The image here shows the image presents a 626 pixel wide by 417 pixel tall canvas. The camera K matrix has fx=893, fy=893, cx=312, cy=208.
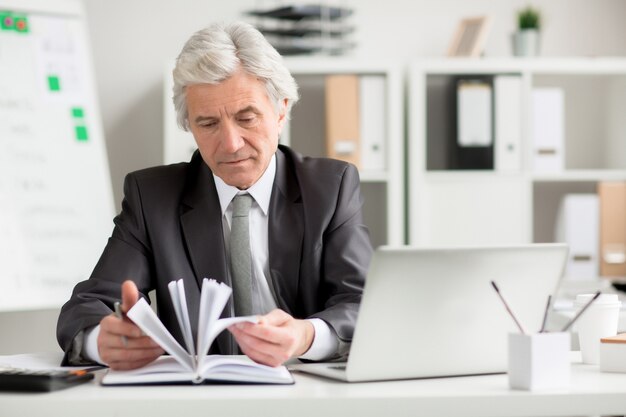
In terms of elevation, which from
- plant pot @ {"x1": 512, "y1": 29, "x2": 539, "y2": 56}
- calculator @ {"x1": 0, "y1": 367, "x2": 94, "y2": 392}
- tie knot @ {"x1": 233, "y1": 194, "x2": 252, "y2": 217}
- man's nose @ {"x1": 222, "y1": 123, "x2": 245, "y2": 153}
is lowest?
calculator @ {"x1": 0, "y1": 367, "x2": 94, "y2": 392}

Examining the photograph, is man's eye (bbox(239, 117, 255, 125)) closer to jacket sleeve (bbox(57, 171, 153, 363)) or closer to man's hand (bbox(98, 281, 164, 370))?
jacket sleeve (bbox(57, 171, 153, 363))

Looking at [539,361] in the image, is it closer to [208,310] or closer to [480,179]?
[208,310]

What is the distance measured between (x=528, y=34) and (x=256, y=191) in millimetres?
1879

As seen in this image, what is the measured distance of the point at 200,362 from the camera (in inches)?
49.4

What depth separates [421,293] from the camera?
1.24 metres

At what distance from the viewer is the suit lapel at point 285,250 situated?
1.84 meters

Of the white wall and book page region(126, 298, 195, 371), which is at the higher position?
the white wall

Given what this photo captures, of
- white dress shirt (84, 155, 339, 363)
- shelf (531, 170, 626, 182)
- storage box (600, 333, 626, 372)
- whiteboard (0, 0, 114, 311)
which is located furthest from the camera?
shelf (531, 170, 626, 182)

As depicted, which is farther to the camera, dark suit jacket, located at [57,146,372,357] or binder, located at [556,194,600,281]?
binder, located at [556,194,600,281]

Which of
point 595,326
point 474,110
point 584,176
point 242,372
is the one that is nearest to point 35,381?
point 242,372

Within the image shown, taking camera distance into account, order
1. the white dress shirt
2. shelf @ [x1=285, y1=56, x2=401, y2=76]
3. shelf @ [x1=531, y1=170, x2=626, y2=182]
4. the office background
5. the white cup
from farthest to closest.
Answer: the office background, shelf @ [x1=531, y1=170, x2=626, y2=182], shelf @ [x1=285, y1=56, x2=401, y2=76], the white dress shirt, the white cup

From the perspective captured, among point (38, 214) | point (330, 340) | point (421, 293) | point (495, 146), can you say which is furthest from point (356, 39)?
point (421, 293)

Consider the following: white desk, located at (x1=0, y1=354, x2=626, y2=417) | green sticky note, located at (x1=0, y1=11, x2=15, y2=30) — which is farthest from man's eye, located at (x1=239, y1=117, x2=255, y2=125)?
green sticky note, located at (x1=0, y1=11, x2=15, y2=30)

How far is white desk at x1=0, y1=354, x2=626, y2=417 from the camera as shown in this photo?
1137 mm
